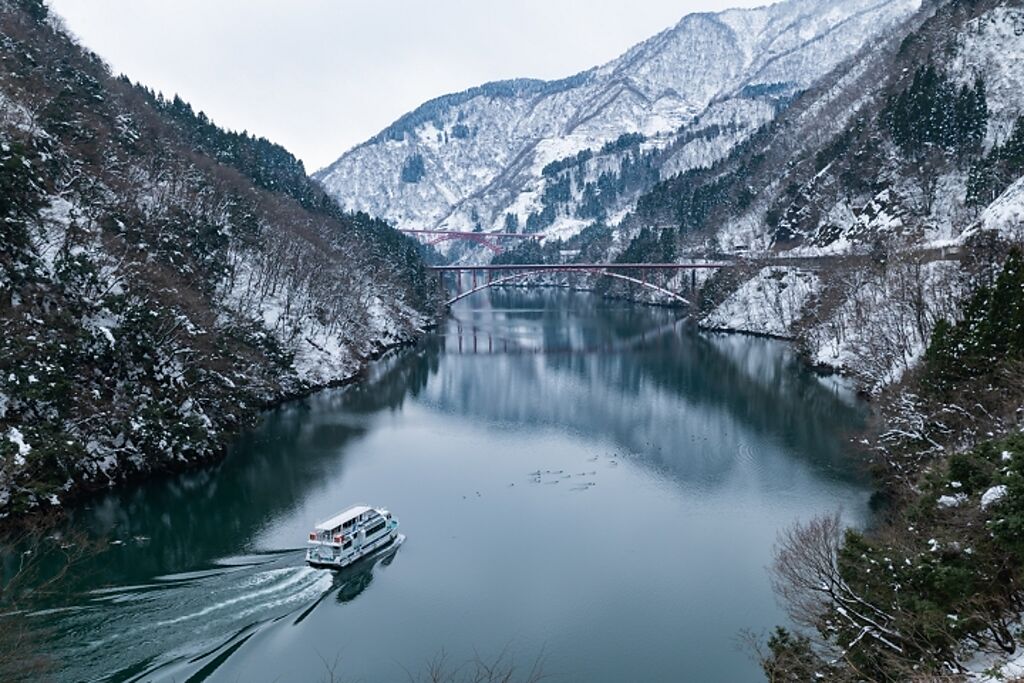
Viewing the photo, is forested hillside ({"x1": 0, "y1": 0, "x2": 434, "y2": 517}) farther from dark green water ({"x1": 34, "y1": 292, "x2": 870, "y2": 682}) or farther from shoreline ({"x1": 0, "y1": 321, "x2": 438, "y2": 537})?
dark green water ({"x1": 34, "y1": 292, "x2": 870, "y2": 682})

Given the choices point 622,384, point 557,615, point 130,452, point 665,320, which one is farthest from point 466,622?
point 665,320

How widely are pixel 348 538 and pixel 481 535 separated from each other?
4267 millimetres

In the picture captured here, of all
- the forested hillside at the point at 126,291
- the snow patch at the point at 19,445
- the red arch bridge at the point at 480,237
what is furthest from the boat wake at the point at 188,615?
the red arch bridge at the point at 480,237

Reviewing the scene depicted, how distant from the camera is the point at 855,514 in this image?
20438 mm

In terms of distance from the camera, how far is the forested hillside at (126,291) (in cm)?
2212

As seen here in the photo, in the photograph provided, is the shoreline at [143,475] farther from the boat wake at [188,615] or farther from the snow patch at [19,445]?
the boat wake at [188,615]

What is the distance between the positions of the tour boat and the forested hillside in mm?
7793

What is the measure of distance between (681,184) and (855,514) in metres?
105

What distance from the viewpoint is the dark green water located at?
14.5 m

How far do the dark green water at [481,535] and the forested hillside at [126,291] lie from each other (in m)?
2.28

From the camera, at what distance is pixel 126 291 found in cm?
2673

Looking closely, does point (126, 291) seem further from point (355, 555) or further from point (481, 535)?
point (481, 535)

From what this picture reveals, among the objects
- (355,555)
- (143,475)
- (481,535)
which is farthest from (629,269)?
(355,555)

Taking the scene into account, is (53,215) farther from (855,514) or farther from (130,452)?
(855,514)
